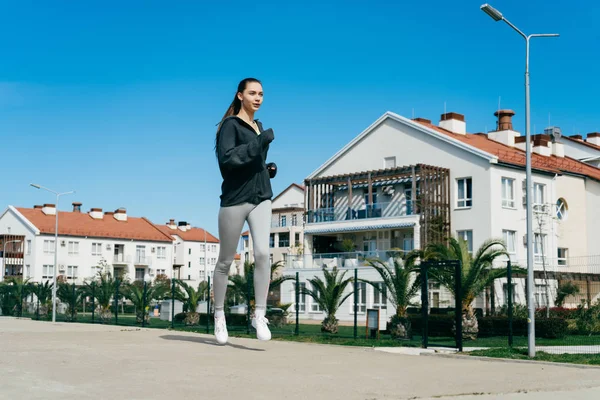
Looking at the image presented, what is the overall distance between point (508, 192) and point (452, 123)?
8316mm

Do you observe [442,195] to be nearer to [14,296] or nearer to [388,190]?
[388,190]

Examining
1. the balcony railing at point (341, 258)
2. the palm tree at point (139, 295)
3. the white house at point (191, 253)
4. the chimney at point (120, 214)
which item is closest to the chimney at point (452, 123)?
the balcony railing at point (341, 258)

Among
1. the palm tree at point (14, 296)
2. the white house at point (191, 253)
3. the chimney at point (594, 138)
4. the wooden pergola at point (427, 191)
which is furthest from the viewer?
the white house at point (191, 253)

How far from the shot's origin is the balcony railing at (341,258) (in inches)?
1729

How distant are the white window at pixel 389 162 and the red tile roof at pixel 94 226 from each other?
43.8m

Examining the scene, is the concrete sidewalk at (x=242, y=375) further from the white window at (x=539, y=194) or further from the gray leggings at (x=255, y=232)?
the white window at (x=539, y=194)

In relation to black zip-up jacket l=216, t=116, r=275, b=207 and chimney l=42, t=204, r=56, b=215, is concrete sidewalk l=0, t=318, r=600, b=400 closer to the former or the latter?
black zip-up jacket l=216, t=116, r=275, b=207

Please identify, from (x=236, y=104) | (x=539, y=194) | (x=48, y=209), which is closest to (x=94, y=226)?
(x=48, y=209)

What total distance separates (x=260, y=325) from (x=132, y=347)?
373 centimetres

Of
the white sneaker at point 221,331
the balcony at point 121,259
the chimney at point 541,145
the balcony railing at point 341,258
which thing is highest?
the chimney at point 541,145

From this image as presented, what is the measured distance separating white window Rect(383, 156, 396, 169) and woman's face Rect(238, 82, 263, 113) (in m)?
42.0

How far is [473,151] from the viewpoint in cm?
4553

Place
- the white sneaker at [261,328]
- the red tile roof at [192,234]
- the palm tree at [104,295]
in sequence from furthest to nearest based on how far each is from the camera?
the red tile roof at [192,234]
the palm tree at [104,295]
the white sneaker at [261,328]

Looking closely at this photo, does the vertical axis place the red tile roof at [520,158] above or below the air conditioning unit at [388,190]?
above
